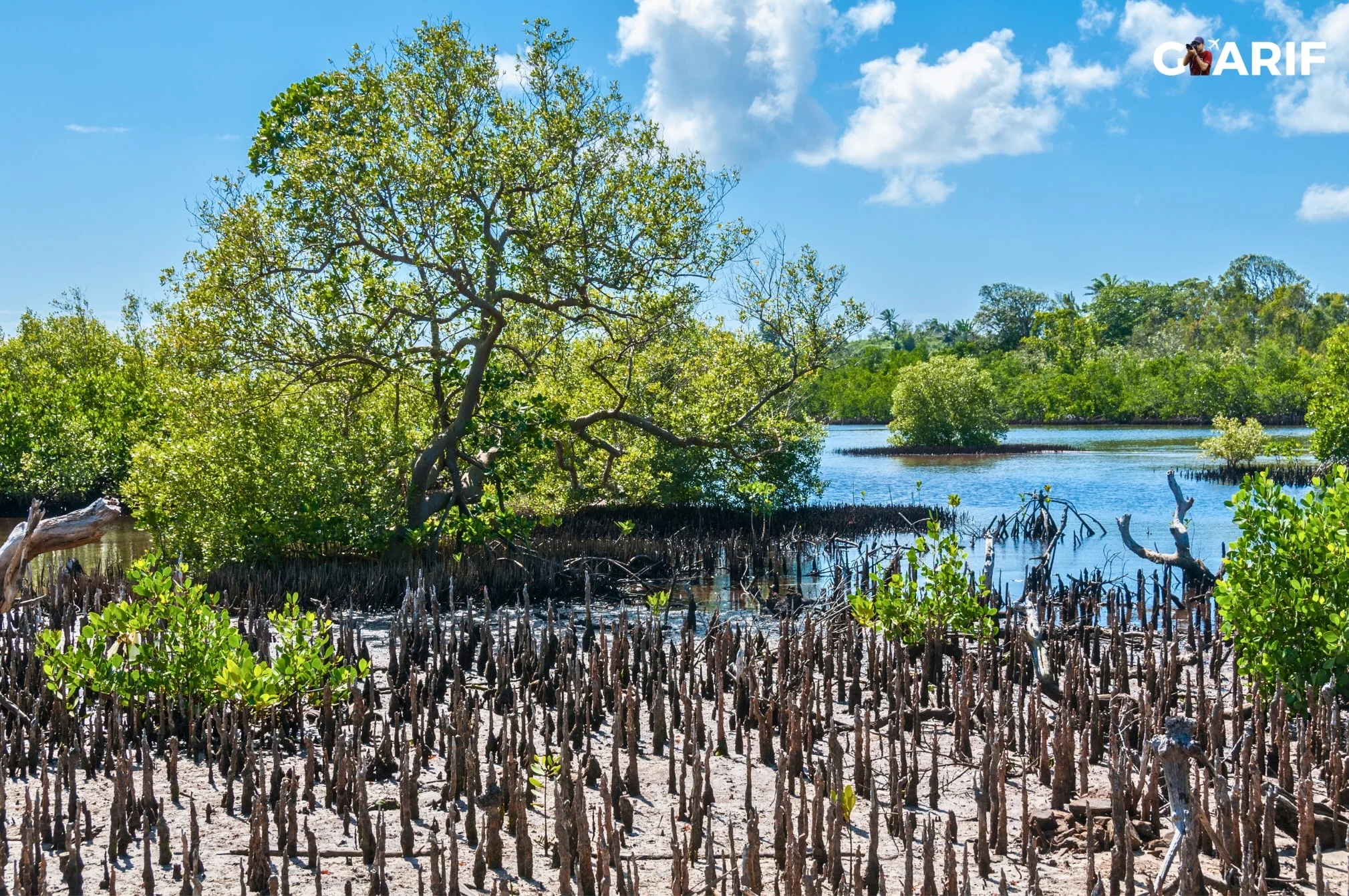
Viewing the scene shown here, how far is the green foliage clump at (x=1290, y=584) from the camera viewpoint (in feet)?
16.9

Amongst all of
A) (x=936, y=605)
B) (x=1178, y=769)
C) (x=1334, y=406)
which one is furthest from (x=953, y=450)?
(x=1178, y=769)

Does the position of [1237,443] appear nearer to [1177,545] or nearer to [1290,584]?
[1177,545]

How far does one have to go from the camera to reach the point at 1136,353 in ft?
248

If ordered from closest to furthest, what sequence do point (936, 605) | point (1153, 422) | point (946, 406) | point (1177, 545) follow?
point (936, 605), point (1177, 545), point (946, 406), point (1153, 422)

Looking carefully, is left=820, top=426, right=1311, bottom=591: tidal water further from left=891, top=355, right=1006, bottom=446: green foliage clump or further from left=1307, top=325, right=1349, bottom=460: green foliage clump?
left=891, top=355, right=1006, bottom=446: green foliage clump

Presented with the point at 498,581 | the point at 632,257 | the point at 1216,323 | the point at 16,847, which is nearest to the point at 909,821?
the point at 16,847

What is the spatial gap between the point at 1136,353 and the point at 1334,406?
55460 mm

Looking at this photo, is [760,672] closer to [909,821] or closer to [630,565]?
[909,821]

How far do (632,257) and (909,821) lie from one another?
8.99 meters

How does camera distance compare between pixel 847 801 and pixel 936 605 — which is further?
pixel 936 605

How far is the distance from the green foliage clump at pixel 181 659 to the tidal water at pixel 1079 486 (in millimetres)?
5253

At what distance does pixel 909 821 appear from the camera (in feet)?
12.4

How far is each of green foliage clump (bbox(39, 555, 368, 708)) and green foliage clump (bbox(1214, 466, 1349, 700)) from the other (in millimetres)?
4289

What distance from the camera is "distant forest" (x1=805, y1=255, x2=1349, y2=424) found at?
180 feet
